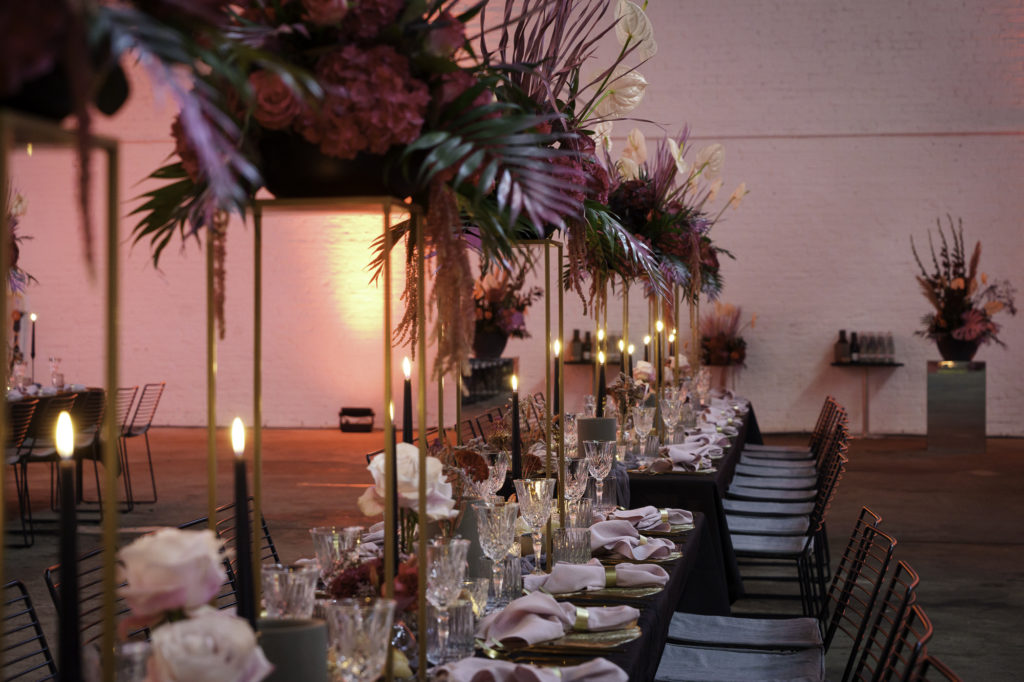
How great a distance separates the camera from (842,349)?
10.3m

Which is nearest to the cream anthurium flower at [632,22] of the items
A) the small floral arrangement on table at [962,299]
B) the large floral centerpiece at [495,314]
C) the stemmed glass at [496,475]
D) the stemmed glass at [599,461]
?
the stemmed glass at [599,461]

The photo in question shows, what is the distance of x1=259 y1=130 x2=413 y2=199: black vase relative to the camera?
1.47m

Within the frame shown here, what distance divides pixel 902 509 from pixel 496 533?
5414 millimetres

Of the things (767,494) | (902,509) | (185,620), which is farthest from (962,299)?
(185,620)

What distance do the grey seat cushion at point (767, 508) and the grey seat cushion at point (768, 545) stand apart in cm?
39

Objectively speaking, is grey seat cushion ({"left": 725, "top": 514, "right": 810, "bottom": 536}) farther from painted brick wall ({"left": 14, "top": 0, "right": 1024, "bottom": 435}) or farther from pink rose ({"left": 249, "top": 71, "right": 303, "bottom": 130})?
painted brick wall ({"left": 14, "top": 0, "right": 1024, "bottom": 435})

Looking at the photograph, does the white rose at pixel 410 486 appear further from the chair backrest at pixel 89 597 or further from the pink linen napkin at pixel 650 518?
the pink linen napkin at pixel 650 518

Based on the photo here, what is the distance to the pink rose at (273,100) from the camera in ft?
4.49

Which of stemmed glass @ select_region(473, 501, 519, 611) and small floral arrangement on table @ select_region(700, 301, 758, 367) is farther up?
small floral arrangement on table @ select_region(700, 301, 758, 367)

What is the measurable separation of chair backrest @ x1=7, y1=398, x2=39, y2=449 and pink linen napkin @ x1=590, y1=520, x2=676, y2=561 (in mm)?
4418

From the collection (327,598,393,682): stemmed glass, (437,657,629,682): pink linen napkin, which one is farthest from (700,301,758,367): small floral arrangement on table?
(327,598,393,682): stemmed glass

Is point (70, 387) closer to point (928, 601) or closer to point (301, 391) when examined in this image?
point (301, 391)

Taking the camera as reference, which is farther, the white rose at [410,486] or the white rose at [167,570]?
the white rose at [410,486]

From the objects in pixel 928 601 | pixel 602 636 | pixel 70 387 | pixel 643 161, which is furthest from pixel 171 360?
pixel 602 636
